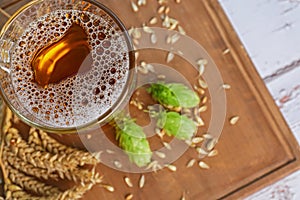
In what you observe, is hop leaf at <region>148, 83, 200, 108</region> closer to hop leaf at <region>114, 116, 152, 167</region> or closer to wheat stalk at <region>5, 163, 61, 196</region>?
hop leaf at <region>114, 116, 152, 167</region>

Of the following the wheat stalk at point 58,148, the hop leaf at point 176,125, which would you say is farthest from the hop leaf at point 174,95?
the wheat stalk at point 58,148

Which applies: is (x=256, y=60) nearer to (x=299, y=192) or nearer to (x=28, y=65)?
(x=299, y=192)

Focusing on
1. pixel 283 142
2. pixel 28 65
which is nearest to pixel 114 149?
pixel 28 65

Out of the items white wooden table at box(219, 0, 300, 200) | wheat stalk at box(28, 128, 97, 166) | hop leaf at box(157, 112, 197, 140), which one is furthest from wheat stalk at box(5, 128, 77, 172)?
white wooden table at box(219, 0, 300, 200)

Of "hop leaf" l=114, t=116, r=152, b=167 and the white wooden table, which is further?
the white wooden table

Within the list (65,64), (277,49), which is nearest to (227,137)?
(277,49)

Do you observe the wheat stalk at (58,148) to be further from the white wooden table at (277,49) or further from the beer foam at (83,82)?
the white wooden table at (277,49)

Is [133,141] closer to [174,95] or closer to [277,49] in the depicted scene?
[174,95]
